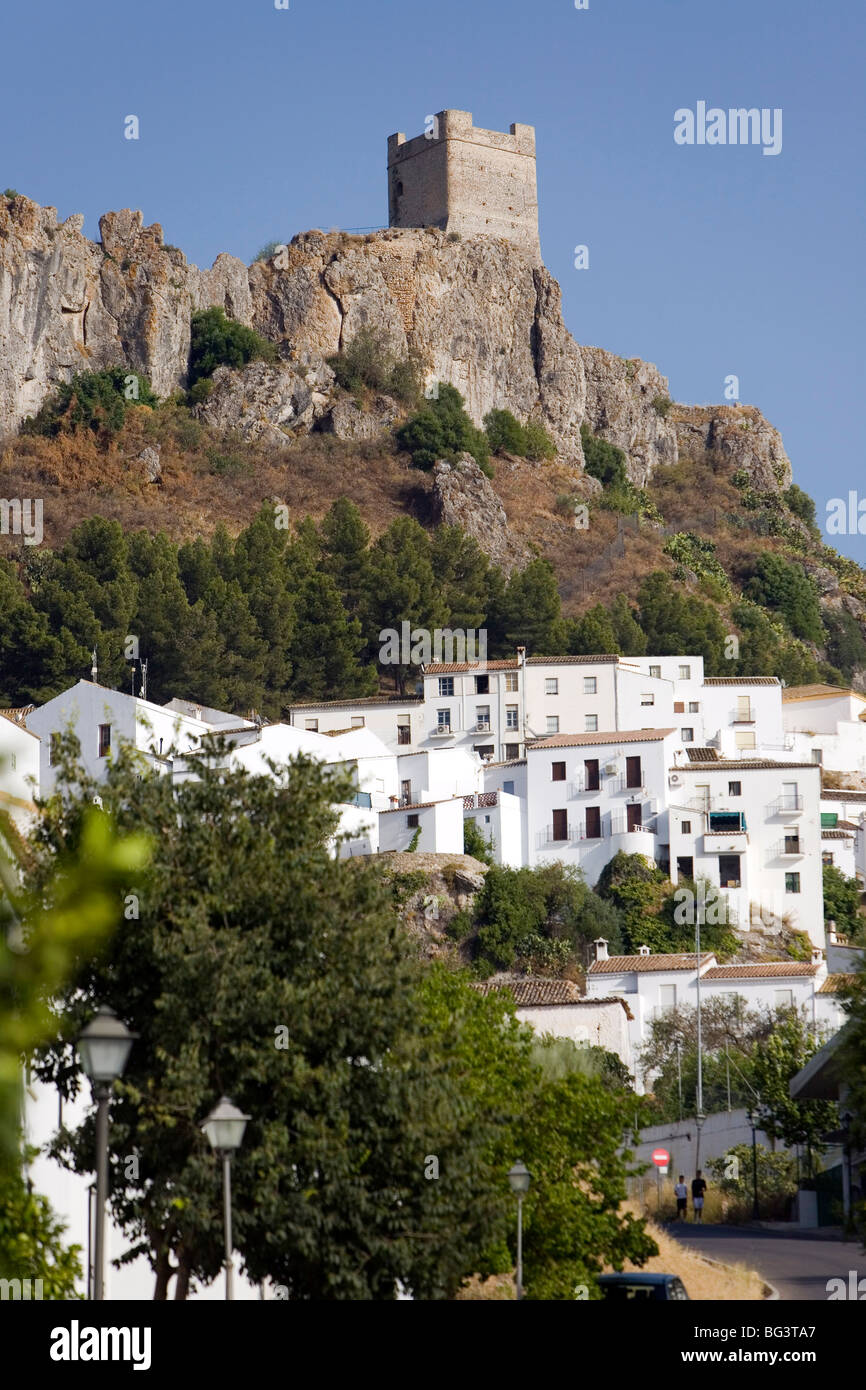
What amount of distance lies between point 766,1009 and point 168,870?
41.5 m

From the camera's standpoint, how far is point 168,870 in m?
18.7

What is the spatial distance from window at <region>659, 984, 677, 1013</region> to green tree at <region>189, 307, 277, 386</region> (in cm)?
6158

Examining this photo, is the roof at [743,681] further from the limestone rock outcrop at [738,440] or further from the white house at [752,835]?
the limestone rock outcrop at [738,440]

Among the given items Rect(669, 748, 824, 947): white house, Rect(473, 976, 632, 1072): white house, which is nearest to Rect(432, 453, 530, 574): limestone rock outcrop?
Rect(669, 748, 824, 947): white house

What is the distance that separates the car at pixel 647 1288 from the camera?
70.7 ft

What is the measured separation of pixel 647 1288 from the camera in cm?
2167

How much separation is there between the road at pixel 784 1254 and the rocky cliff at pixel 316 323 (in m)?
75.6

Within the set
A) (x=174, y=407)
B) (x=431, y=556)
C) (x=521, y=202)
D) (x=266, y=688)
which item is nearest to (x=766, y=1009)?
(x=266, y=688)

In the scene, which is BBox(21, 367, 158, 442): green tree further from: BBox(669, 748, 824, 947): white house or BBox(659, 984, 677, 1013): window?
BBox(659, 984, 677, 1013): window

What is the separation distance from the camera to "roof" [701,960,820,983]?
58094mm

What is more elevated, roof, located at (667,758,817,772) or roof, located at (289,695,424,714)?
roof, located at (289,695,424,714)

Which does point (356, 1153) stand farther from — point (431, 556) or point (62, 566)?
point (431, 556)

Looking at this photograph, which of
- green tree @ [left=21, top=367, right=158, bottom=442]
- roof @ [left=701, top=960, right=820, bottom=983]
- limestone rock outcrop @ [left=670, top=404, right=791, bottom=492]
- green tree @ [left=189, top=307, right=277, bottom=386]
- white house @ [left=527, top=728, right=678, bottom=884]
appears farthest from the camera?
limestone rock outcrop @ [left=670, top=404, right=791, bottom=492]
